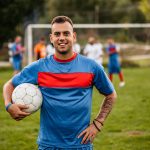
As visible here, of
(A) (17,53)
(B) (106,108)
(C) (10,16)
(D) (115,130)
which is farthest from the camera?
(C) (10,16)

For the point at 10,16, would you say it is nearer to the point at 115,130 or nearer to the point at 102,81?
the point at 115,130

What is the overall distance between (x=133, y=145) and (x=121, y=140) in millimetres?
466

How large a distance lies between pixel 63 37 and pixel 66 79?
424 mm

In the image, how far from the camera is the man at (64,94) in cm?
451

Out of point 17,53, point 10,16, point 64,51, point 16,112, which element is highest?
point 64,51

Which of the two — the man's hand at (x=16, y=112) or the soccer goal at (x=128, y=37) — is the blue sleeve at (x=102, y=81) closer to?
the man's hand at (x=16, y=112)

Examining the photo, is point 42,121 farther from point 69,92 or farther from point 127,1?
point 127,1

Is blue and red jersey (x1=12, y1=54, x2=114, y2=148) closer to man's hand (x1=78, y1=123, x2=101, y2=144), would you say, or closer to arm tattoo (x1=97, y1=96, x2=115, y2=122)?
man's hand (x1=78, y1=123, x2=101, y2=144)

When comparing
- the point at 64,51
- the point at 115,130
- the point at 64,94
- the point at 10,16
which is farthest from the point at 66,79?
the point at 10,16

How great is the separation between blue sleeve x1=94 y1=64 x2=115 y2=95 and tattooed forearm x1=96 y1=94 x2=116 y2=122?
0.06m

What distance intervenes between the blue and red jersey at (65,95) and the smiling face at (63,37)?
5.5 inches

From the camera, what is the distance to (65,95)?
14.9 ft

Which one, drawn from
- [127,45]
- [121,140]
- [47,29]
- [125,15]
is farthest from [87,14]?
[121,140]

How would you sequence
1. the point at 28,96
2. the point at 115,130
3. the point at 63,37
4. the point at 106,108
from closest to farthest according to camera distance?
the point at 63,37 < the point at 28,96 < the point at 106,108 < the point at 115,130
